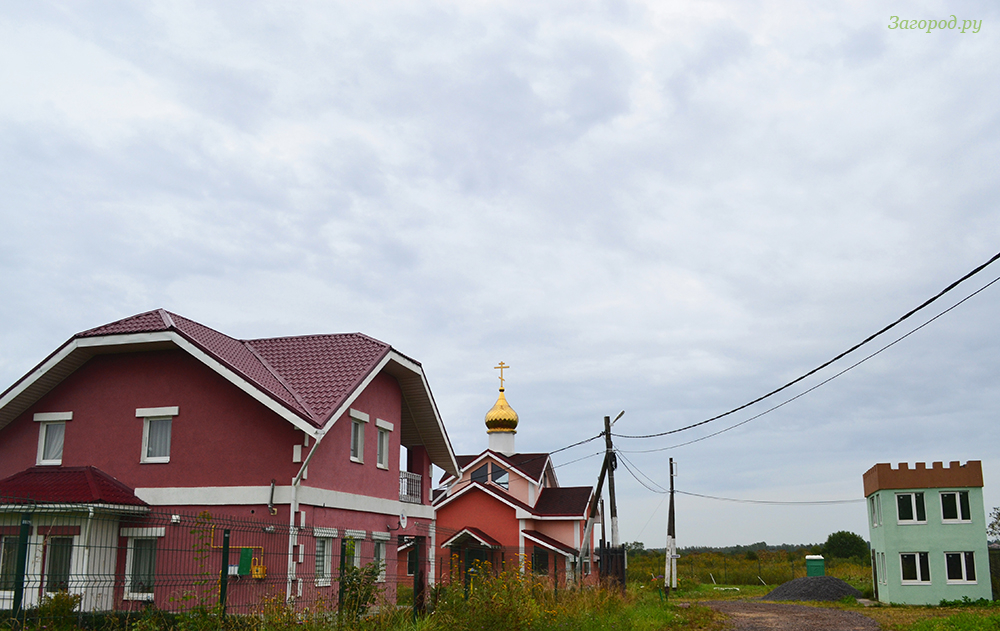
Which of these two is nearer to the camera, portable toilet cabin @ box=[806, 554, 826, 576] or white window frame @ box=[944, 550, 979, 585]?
white window frame @ box=[944, 550, 979, 585]

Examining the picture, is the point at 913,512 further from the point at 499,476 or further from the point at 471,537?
the point at 499,476

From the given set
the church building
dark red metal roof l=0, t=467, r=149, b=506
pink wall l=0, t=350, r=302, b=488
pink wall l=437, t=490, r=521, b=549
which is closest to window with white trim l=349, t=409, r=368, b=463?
pink wall l=0, t=350, r=302, b=488

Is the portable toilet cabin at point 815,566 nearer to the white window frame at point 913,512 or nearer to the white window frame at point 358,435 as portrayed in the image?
the white window frame at point 913,512

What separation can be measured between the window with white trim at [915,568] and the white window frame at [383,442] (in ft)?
73.2

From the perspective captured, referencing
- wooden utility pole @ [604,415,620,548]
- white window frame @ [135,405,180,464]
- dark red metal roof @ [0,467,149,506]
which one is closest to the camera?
dark red metal roof @ [0,467,149,506]

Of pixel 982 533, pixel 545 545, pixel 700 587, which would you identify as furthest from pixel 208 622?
pixel 700 587

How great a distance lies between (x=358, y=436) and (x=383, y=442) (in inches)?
58.8

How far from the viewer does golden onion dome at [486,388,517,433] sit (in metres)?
44.8

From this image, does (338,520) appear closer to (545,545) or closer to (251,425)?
(251,425)

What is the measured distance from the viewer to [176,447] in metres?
18.5

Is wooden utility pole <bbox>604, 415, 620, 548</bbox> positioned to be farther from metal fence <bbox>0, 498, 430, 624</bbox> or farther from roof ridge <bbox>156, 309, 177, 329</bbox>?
roof ridge <bbox>156, 309, 177, 329</bbox>

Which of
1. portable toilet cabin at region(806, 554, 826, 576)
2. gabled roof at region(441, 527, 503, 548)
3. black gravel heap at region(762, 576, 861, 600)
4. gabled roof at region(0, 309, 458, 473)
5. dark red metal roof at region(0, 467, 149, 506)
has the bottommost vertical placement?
black gravel heap at region(762, 576, 861, 600)

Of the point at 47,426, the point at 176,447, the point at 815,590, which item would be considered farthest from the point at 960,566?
the point at 47,426

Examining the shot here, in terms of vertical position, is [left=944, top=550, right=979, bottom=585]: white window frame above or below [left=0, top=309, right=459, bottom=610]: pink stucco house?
below
